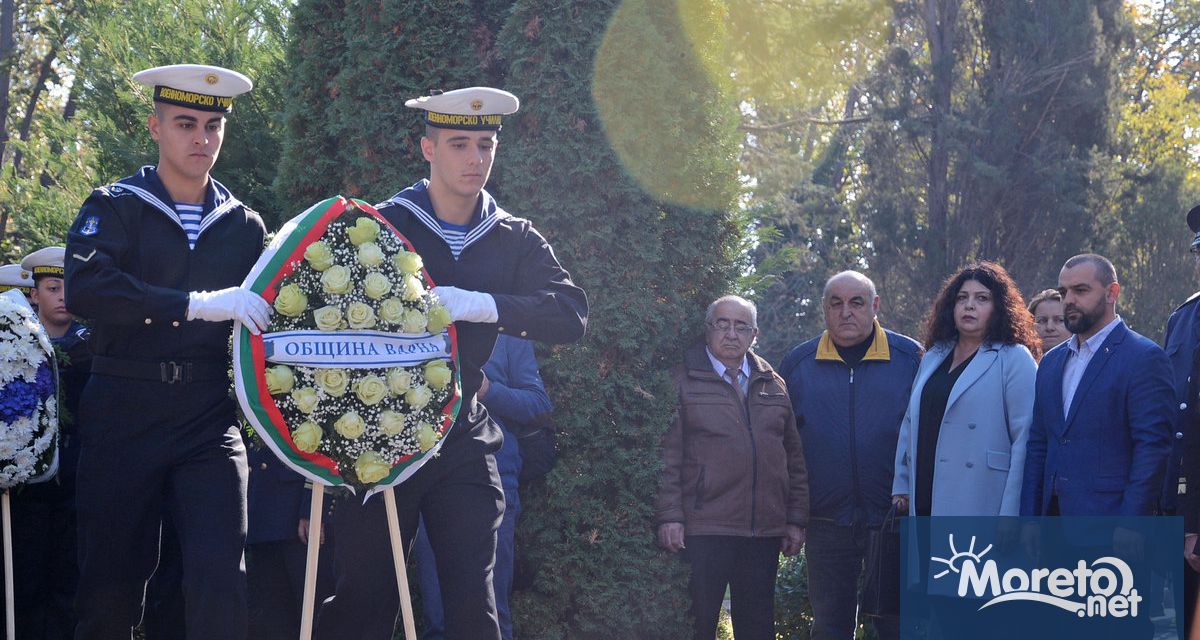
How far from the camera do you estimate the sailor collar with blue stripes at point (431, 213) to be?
4582mm

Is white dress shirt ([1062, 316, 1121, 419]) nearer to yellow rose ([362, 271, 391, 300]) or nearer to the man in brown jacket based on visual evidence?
the man in brown jacket

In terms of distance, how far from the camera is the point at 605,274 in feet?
21.8

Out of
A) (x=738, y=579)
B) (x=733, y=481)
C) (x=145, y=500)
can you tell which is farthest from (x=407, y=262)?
(x=738, y=579)

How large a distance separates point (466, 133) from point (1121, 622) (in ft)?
12.8

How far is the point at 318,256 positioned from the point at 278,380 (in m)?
0.43

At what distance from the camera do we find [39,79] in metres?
22.8

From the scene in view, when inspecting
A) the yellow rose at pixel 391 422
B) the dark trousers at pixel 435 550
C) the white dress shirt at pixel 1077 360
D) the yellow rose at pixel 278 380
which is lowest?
the dark trousers at pixel 435 550

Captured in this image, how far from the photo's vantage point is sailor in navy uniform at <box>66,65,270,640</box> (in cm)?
415

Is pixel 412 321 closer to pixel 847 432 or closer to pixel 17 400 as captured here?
pixel 17 400

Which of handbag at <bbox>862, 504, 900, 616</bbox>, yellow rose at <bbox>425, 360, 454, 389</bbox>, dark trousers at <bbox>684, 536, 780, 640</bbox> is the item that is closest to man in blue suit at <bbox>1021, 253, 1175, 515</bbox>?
handbag at <bbox>862, 504, 900, 616</bbox>

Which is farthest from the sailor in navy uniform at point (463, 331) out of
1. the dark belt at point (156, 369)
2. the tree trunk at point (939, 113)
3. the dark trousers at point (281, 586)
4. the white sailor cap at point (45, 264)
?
the tree trunk at point (939, 113)

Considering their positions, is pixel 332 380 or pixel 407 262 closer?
pixel 332 380

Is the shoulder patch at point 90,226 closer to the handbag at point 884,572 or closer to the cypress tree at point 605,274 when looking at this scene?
the cypress tree at point 605,274

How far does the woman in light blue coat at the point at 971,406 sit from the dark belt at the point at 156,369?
11.7 feet
